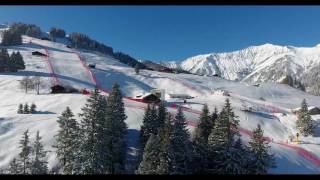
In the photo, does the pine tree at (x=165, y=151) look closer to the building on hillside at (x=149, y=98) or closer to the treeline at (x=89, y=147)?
the treeline at (x=89, y=147)

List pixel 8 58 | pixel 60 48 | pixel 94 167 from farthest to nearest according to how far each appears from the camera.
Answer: pixel 60 48 < pixel 8 58 < pixel 94 167

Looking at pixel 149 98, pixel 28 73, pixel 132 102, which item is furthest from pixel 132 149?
pixel 28 73

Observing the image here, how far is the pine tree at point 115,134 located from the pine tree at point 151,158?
5.55 metres

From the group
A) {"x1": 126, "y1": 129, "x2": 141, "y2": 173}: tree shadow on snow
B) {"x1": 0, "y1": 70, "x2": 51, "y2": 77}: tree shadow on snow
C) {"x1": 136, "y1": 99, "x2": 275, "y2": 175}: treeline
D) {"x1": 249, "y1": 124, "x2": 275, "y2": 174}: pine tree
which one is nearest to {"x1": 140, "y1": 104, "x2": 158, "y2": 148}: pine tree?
{"x1": 126, "y1": 129, "x2": 141, "y2": 173}: tree shadow on snow

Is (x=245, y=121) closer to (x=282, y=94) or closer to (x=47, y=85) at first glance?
(x=47, y=85)

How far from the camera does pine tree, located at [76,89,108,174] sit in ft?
145

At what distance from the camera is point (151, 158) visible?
1690 inches

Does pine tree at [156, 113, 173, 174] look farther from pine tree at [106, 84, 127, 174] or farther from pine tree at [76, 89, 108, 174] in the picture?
pine tree at [106, 84, 127, 174]

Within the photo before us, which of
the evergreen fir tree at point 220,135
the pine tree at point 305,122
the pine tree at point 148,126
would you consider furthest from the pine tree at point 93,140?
the pine tree at point 305,122

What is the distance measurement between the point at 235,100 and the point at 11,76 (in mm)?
52507

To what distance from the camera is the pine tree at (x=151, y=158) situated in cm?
4134
